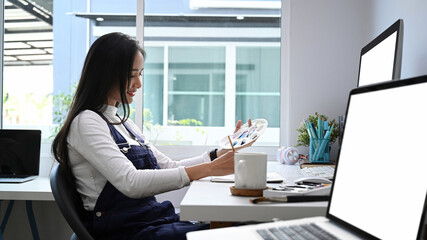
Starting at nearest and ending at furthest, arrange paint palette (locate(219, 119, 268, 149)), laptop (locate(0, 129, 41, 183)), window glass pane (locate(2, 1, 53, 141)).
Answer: paint palette (locate(219, 119, 268, 149)) < laptop (locate(0, 129, 41, 183)) < window glass pane (locate(2, 1, 53, 141))

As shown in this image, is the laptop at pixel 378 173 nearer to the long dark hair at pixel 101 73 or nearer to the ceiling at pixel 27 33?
the long dark hair at pixel 101 73

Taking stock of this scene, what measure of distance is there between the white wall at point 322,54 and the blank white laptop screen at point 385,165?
185 cm

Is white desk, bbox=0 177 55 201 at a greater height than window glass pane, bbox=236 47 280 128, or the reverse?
window glass pane, bbox=236 47 280 128

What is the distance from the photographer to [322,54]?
277 cm

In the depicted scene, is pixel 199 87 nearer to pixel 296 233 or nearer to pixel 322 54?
pixel 322 54

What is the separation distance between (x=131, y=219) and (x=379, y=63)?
961mm

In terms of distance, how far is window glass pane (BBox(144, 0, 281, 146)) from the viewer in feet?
9.70

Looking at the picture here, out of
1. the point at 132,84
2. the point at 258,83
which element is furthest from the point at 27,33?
the point at 132,84

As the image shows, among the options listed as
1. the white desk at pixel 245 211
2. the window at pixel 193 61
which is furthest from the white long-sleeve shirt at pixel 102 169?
the window at pixel 193 61

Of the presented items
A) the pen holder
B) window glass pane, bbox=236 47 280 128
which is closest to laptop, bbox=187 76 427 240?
the pen holder

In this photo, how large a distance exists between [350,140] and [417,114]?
23 cm

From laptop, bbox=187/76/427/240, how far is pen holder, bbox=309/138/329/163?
1.33 metres

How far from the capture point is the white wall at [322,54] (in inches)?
108

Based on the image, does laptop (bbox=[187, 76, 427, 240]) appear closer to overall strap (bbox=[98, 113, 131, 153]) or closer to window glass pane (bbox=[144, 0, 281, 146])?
overall strap (bbox=[98, 113, 131, 153])
